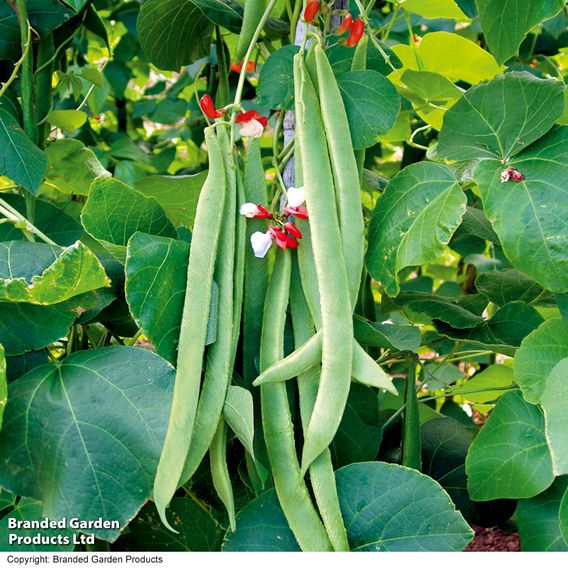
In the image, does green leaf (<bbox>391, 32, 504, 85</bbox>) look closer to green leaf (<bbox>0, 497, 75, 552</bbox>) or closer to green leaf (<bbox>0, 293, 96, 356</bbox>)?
green leaf (<bbox>0, 293, 96, 356</bbox>)

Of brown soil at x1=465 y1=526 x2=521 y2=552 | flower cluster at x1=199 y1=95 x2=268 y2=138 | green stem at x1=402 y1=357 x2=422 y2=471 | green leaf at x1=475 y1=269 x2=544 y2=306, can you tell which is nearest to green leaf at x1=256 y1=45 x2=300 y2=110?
flower cluster at x1=199 y1=95 x2=268 y2=138

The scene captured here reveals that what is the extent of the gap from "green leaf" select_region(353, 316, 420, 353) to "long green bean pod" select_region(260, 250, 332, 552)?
0.15 m

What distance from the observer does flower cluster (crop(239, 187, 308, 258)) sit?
0.92 meters

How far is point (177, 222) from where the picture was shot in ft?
4.25

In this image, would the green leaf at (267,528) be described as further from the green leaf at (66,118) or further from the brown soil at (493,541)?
the brown soil at (493,541)

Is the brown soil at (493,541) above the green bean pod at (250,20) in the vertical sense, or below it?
below

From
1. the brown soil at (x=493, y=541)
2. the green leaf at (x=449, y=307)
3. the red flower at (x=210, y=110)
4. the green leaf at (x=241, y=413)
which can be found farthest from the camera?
the brown soil at (x=493, y=541)

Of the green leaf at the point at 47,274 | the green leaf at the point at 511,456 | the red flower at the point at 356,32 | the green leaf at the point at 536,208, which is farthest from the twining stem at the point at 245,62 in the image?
the green leaf at the point at 511,456

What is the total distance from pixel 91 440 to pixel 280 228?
0.35 metres

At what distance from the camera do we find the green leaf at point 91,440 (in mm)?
879

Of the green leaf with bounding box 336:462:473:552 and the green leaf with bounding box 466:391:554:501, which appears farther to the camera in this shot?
the green leaf with bounding box 466:391:554:501

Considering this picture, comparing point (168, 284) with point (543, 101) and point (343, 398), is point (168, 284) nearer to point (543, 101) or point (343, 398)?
point (343, 398)

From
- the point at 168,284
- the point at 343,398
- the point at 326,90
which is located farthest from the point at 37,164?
the point at 343,398

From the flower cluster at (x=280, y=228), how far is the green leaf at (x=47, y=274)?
0.63ft
